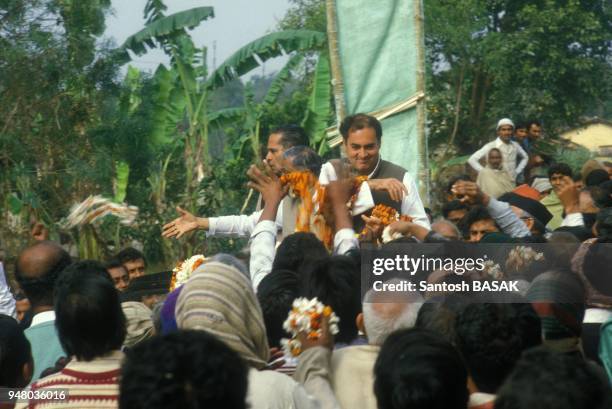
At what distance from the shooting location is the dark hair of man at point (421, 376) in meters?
3.09

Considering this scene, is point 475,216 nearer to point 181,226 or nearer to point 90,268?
point 181,226

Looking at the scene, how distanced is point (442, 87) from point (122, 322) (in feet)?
77.0

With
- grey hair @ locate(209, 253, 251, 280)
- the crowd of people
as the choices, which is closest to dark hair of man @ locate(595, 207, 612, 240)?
the crowd of people

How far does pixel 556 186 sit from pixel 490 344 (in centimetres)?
465

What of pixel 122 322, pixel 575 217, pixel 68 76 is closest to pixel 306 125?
pixel 68 76

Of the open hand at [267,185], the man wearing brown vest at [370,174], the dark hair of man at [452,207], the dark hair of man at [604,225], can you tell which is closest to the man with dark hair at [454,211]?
the dark hair of man at [452,207]

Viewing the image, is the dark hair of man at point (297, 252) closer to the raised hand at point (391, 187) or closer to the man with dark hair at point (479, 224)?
the raised hand at point (391, 187)

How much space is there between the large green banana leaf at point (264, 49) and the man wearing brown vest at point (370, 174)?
9.94 meters

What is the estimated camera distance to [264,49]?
15.9m

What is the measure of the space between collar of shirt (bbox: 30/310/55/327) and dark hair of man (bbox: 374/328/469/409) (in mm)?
2050

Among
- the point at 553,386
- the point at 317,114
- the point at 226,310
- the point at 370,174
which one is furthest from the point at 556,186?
the point at 317,114

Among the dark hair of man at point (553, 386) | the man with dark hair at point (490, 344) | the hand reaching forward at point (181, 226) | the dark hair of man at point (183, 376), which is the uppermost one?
the dark hair of man at point (183, 376)

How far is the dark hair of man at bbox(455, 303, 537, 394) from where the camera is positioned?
3545 millimetres

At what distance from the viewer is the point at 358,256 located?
15.6 feet
